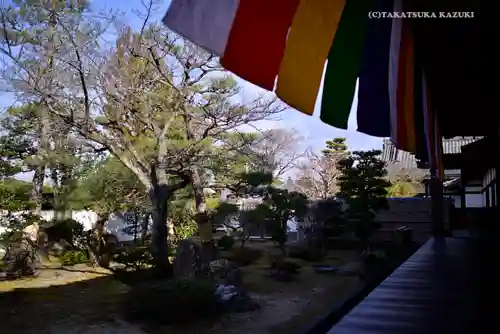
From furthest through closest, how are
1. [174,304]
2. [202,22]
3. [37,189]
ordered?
[37,189]
[174,304]
[202,22]

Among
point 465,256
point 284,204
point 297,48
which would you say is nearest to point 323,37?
point 297,48

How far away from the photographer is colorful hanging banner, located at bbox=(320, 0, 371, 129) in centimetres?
128

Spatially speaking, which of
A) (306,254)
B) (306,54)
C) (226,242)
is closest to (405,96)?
(306,54)

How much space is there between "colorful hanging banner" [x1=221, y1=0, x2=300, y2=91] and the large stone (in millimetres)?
5299

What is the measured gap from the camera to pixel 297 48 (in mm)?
1085

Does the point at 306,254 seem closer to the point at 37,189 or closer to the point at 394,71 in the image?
the point at 37,189

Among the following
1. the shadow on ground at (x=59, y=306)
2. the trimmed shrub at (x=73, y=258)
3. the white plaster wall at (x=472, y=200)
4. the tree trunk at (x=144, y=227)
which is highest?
the white plaster wall at (x=472, y=200)

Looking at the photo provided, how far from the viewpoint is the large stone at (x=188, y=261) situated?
6.07 m

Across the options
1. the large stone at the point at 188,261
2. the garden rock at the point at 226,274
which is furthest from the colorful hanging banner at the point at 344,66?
the large stone at the point at 188,261

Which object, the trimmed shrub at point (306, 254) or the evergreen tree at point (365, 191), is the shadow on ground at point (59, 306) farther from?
the evergreen tree at point (365, 191)

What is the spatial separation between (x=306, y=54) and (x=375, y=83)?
0.69 metres

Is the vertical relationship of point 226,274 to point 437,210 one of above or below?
below

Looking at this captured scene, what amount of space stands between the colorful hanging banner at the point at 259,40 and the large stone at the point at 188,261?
5.30 meters

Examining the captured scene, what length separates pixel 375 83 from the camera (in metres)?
1.71
